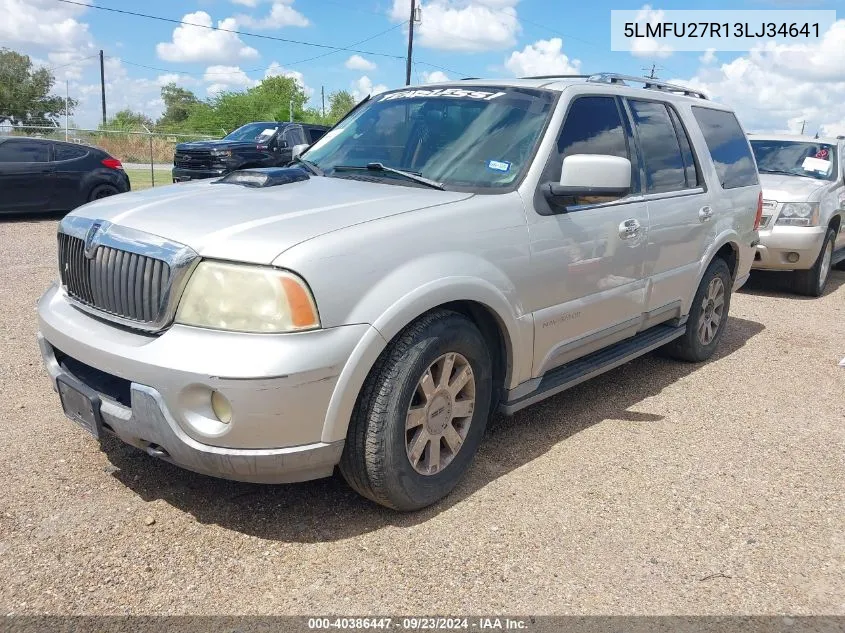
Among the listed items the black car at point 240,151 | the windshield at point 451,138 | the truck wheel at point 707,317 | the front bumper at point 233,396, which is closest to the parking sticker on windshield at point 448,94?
the windshield at point 451,138

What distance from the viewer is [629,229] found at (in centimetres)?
407

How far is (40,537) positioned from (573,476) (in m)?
2.36

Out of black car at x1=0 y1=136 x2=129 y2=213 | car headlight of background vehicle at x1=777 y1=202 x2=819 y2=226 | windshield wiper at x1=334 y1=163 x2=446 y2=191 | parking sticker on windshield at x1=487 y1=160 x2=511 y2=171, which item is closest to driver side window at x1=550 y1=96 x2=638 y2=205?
parking sticker on windshield at x1=487 y1=160 x2=511 y2=171

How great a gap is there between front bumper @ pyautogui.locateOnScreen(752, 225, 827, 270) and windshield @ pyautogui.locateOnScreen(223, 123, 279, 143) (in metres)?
11.0

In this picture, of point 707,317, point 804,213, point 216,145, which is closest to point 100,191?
point 216,145

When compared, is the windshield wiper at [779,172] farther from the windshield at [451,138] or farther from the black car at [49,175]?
the black car at [49,175]

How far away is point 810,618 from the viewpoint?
2.61 metres

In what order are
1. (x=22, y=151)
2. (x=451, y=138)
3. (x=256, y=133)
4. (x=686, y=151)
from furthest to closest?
(x=256, y=133)
(x=22, y=151)
(x=686, y=151)
(x=451, y=138)

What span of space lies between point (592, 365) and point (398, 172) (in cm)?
153

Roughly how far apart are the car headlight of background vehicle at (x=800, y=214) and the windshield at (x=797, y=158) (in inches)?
41.3

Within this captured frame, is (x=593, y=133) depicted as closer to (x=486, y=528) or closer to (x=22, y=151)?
(x=486, y=528)

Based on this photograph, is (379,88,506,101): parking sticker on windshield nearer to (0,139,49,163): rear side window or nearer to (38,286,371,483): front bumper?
(38,286,371,483): front bumper

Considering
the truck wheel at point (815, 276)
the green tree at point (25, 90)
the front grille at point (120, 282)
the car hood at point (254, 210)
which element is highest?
the green tree at point (25, 90)

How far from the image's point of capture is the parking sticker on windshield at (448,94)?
12.8ft
